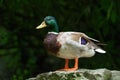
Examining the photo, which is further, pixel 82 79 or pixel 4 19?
pixel 4 19

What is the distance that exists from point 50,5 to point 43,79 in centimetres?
137

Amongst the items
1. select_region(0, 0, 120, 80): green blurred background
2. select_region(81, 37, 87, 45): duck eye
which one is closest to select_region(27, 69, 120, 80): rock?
select_region(81, 37, 87, 45): duck eye

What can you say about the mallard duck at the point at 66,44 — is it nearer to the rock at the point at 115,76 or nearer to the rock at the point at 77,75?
the rock at the point at 77,75

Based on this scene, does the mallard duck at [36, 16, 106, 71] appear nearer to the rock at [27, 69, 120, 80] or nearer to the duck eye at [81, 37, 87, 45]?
the duck eye at [81, 37, 87, 45]

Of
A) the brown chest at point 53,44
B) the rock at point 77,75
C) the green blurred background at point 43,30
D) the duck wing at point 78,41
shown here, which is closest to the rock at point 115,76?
the rock at point 77,75

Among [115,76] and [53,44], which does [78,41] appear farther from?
[115,76]

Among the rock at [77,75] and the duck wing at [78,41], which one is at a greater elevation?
the duck wing at [78,41]

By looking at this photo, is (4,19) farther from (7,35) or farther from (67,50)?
(67,50)

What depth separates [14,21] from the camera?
614cm

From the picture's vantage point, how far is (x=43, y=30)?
6.03 meters

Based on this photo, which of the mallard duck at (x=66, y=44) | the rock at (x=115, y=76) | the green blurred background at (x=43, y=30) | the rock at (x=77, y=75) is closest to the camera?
the mallard duck at (x=66, y=44)

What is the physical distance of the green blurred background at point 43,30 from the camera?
564 cm

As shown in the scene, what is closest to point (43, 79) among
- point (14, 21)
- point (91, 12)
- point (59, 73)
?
point (59, 73)

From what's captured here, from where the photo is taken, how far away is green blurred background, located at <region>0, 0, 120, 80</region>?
5.64 metres
